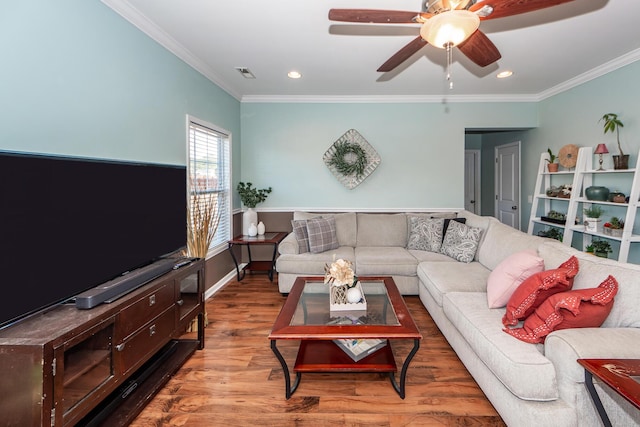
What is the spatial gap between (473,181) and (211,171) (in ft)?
17.9

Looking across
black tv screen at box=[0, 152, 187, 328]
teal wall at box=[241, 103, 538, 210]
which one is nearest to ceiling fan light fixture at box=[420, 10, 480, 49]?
black tv screen at box=[0, 152, 187, 328]

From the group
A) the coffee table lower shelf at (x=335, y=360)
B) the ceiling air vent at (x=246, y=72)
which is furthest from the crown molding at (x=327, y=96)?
the coffee table lower shelf at (x=335, y=360)

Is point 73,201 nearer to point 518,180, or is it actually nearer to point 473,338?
point 473,338

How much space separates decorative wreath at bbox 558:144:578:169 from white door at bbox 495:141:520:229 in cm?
124

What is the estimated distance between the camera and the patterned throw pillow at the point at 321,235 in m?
3.97

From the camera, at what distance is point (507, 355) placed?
168cm

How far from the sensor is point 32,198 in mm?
1412

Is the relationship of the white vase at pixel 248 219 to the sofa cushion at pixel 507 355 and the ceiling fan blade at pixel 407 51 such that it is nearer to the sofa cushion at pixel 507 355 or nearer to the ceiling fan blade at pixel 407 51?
the ceiling fan blade at pixel 407 51

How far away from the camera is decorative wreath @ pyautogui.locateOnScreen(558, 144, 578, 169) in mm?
4016

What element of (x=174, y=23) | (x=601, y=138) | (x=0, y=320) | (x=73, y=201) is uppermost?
(x=174, y=23)

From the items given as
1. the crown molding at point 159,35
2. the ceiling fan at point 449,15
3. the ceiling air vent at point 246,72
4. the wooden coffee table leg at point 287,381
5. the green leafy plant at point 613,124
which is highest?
the ceiling air vent at point 246,72

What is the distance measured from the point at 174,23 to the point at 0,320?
7.88ft

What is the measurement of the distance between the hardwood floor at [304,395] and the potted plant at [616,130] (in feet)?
8.91

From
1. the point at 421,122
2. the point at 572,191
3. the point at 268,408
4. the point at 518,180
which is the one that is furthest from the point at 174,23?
the point at 518,180
